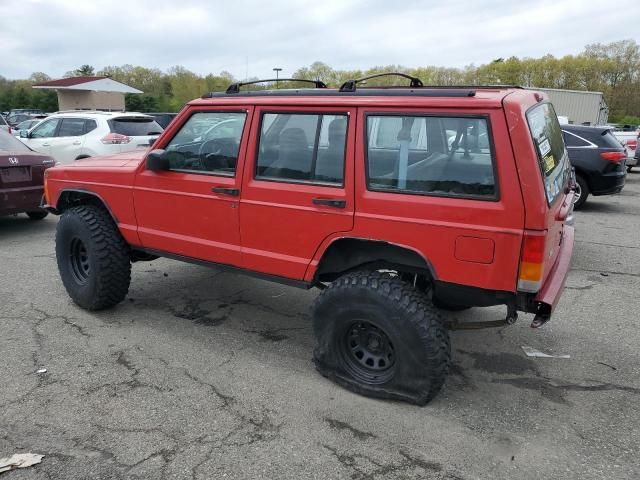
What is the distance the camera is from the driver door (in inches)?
143

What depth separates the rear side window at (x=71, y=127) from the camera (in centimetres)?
1042

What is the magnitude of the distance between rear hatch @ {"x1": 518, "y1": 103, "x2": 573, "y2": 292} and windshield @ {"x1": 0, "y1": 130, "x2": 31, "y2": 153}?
273 inches

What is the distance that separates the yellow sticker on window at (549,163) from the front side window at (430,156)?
15.5 inches

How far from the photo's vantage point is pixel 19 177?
7.01 meters

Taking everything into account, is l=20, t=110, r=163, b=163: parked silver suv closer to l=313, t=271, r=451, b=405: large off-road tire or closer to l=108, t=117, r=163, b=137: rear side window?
l=108, t=117, r=163, b=137: rear side window

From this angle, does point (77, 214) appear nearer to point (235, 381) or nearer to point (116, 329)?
point (116, 329)

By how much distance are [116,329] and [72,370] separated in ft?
2.24

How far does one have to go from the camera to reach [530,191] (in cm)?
264

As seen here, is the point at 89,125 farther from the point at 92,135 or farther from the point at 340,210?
the point at 340,210

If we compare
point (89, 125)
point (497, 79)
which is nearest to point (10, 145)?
point (89, 125)

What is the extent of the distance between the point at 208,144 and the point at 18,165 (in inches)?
178

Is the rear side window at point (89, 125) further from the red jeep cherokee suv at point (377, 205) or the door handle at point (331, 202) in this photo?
the door handle at point (331, 202)

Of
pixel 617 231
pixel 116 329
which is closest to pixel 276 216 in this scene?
pixel 116 329

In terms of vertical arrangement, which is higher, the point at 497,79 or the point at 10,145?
the point at 497,79
